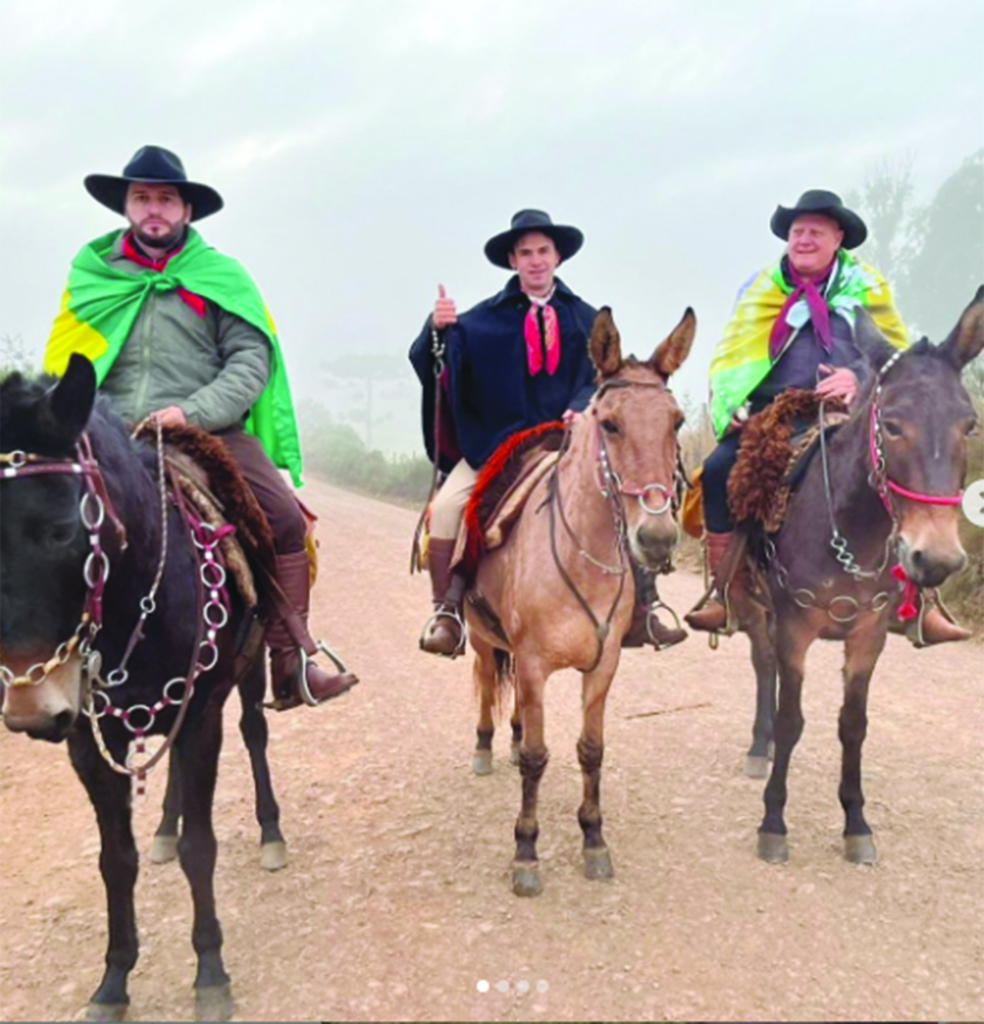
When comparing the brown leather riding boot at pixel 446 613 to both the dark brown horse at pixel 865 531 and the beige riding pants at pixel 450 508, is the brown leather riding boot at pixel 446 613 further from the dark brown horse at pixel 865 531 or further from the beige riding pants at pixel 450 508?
the dark brown horse at pixel 865 531

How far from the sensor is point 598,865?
13.7 feet

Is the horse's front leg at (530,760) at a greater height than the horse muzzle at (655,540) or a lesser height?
lesser

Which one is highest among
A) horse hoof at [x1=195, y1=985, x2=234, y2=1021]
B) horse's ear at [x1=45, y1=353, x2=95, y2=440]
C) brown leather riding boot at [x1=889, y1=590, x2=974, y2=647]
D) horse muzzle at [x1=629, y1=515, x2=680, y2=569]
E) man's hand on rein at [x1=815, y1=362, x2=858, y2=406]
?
horse's ear at [x1=45, y1=353, x2=95, y2=440]

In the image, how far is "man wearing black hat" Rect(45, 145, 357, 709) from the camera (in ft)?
12.7

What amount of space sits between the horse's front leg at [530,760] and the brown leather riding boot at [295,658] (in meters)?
0.86

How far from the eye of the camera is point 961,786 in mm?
5180

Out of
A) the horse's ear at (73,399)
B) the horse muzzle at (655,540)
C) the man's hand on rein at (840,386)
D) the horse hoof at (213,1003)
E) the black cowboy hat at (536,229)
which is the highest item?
the black cowboy hat at (536,229)

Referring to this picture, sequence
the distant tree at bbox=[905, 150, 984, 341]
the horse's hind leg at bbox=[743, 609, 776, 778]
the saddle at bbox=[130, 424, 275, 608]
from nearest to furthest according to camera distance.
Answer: the saddle at bbox=[130, 424, 275, 608] → the horse's hind leg at bbox=[743, 609, 776, 778] → the distant tree at bbox=[905, 150, 984, 341]

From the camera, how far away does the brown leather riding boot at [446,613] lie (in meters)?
4.72

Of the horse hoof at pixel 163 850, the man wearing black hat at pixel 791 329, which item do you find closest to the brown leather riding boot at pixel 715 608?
the man wearing black hat at pixel 791 329

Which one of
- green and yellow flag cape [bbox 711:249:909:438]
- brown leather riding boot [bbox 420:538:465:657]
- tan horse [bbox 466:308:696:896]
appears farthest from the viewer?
green and yellow flag cape [bbox 711:249:909:438]

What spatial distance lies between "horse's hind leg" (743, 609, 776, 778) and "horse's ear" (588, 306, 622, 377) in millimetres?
2287

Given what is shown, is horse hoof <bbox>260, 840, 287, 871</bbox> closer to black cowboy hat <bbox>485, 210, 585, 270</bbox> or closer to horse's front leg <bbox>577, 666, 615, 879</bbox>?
horse's front leg <bbox>577, 666, 615, 879</bbox>

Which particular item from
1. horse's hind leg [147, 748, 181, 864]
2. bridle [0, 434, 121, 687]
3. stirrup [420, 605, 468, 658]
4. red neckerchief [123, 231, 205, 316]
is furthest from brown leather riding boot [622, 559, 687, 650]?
bridle [0, 434, 121, 687]
